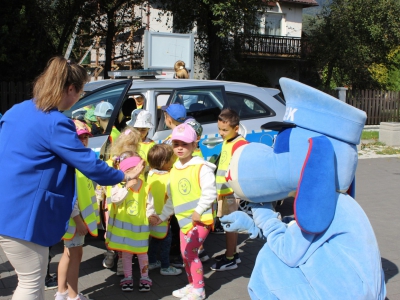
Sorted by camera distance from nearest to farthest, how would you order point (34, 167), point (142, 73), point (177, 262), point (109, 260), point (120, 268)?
point (34, 167), point (120, 268), point (109, 260), point (177, 262), point (142, 73)

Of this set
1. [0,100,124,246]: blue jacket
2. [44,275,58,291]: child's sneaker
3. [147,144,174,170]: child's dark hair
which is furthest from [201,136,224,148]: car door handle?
[0,100,124,246]: blue jacket

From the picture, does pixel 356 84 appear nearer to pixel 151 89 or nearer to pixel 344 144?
pixel 151 89

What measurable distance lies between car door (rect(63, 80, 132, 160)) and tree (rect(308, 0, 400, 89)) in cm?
2086

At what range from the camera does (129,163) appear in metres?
4.39

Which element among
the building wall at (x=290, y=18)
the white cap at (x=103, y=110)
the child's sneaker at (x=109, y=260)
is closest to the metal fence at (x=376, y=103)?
the building wall at (x=290, y=18)

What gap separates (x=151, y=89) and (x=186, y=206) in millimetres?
2589

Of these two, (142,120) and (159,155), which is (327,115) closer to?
(159,155)

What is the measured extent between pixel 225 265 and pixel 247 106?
8.35 ft

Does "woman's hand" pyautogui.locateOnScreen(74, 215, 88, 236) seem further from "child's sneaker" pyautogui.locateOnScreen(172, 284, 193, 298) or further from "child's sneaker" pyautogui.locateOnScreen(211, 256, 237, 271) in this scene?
"child's sneaker" pyautogui.locateOnScreen(211, 256, 237, 271)

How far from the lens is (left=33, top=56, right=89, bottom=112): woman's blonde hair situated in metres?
3.07

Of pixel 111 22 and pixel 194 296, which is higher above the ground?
pixel 111 22

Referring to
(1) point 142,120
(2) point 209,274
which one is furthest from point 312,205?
(1) point 142,120

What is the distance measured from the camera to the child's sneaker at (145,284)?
4746 mm

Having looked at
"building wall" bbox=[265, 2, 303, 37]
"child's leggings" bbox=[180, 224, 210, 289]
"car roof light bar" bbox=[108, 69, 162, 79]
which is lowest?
"child's leggings" bbox=[180, 224, 210, 289]
